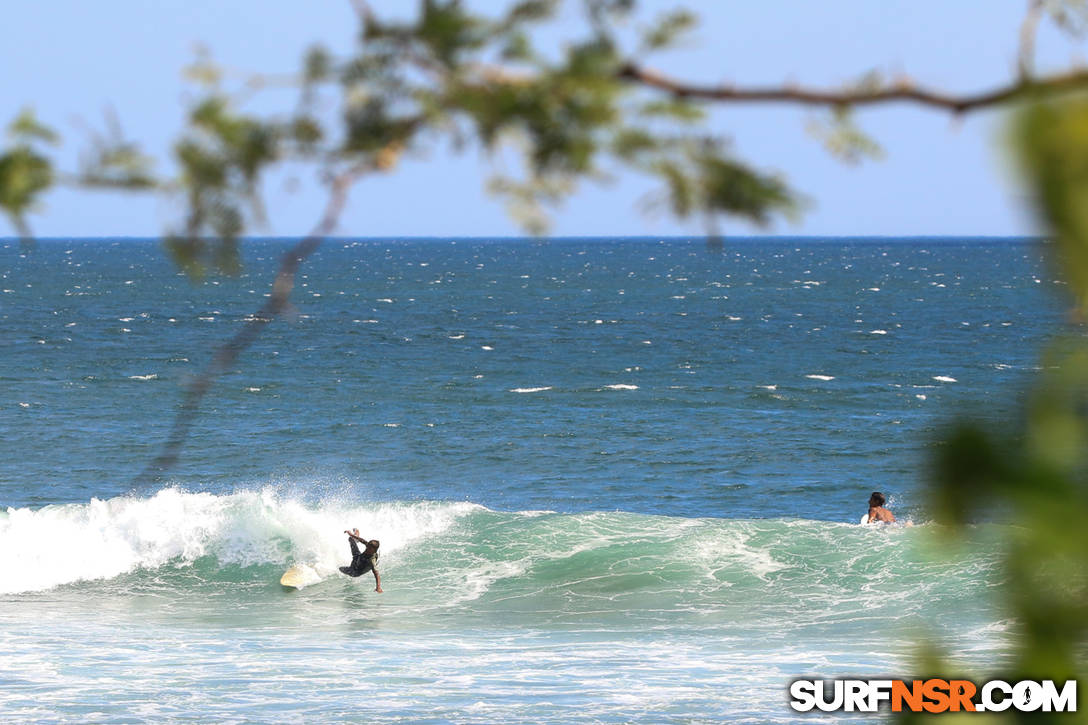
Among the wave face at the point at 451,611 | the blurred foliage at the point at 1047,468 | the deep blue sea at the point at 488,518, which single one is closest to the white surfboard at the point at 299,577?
the deep blue sea at the point at 488,518

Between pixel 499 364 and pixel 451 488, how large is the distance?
1854 centimetres

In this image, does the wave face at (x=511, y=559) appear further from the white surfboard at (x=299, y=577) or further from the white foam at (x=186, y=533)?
the white surfboard at (x=299, y=577)

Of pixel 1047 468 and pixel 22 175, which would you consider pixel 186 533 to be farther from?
pixel 1047 468

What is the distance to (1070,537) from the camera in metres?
1.15

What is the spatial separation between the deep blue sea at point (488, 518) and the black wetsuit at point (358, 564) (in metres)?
0.25

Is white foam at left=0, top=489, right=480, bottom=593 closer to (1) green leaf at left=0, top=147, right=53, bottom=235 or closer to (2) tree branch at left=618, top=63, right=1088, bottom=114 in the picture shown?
(1) green leaf at left=0, top=147, right=53, bottom=235

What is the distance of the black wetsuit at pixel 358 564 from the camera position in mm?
19031

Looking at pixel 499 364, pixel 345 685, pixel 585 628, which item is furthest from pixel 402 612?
pixel 499 364

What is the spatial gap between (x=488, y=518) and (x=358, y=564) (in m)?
4.47

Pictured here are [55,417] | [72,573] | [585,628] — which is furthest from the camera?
[55,417]

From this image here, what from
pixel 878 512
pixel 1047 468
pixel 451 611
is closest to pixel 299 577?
pixel 451 611

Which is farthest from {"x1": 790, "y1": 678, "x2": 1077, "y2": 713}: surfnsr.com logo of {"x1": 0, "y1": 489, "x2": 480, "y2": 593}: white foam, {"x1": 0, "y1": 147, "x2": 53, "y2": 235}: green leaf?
{"x1": 0, "y1": 489, "x2": 480, "y2": 593}: white foam

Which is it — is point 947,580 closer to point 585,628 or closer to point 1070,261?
point 585,628

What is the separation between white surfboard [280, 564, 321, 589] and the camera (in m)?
19.4
